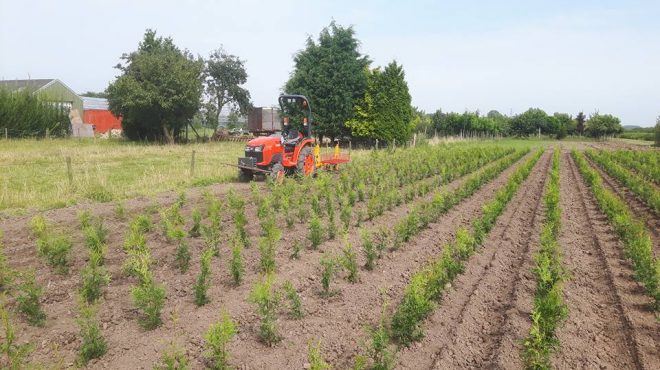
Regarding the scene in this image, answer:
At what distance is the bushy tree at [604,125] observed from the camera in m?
58.2

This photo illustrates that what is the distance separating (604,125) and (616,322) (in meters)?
63.0

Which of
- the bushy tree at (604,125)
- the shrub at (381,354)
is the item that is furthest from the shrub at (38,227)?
the bushy tree at (604,125)

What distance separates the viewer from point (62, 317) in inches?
172

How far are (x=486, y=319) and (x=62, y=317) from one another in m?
4.15

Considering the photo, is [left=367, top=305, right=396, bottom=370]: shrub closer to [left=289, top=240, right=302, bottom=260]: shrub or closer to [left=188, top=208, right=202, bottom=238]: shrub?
[left=289, top=240, right=302, bottom=260]: shrub

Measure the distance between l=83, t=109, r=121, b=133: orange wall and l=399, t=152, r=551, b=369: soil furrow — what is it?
44753 mm

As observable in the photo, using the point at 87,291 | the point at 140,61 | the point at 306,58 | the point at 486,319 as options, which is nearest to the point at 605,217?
the point at 486,319

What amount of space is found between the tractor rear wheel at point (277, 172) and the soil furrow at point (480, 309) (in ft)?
17.6

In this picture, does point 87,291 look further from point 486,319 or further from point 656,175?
point 656,175

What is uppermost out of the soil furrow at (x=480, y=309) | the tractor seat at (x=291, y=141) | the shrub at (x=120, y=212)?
the tractor seat at (x=291, y=141)

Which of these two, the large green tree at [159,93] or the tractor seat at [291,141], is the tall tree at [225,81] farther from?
the tractor seat at [291,141]

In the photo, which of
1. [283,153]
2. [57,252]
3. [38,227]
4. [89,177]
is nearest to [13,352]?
[57,252]

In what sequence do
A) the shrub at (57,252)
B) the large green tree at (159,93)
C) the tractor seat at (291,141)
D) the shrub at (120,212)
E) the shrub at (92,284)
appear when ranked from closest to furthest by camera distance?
the shrub at (92,284)
the shrub at (57,252)
the shrub at (120,212)
the tractor seat at (291,141)
the large green tree at (159,93)

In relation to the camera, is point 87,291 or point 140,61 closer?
point 87,291
